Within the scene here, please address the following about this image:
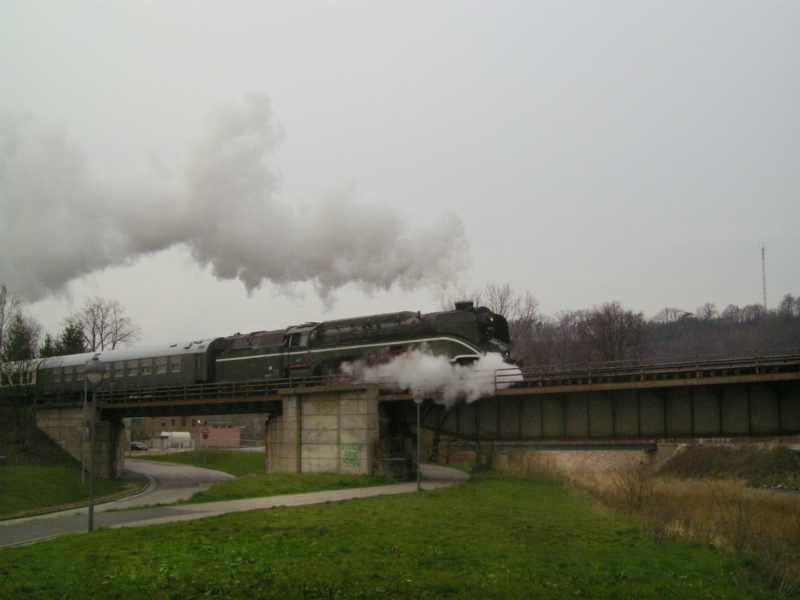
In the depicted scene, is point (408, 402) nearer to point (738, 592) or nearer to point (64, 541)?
point (64, 541)

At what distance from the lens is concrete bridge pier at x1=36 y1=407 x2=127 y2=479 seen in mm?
51500

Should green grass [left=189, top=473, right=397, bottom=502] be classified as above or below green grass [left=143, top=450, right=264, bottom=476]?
above

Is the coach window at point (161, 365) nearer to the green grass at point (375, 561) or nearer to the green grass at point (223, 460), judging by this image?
the green grass at point (223, 460)

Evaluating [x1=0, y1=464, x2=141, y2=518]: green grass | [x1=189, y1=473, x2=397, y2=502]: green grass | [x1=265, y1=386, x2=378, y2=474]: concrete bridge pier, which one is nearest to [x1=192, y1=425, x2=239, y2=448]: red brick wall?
[x1=0, y1=464, x2=141, y2=518]: green grass

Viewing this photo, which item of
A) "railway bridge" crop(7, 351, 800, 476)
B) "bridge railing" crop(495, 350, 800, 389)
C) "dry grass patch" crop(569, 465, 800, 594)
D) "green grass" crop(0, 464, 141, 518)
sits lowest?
"green grass" crop(0, 464, 141, 518)

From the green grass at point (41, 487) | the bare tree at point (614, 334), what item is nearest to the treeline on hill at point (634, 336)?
the bare tree at point (614, 334)

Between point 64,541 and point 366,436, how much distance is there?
2018cm

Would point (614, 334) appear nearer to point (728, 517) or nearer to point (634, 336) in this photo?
point (634, 336)

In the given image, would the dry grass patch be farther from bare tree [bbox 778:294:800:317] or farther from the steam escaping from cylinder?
bare tree [bbox 778:294:800:317]

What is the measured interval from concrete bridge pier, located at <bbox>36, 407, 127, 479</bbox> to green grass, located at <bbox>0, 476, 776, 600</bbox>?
33677 millimetres

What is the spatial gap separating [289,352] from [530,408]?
13.9 m

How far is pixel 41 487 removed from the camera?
40156mm

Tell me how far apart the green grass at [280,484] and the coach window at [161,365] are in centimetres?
1710

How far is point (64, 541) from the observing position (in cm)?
A: 1788
